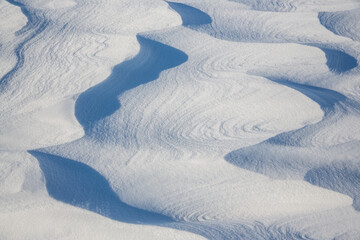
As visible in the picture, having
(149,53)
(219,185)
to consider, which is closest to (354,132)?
(219,185)

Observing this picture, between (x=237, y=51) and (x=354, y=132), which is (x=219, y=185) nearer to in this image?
(x=354, y=132)

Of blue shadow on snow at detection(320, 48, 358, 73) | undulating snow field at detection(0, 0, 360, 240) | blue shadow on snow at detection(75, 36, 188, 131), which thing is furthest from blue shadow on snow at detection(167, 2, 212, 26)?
blue shadow on snow at detection(320, 48, 358, 73)

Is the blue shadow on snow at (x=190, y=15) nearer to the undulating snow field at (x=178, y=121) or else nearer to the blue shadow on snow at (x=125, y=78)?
the undulating snow field at (x=178, y=121)

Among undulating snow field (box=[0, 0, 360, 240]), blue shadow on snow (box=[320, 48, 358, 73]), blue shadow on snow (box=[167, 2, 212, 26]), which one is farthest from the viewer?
blue shadow on snow (box=[167, 2, 212, 26])

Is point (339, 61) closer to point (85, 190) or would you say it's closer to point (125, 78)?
point (125, 78)

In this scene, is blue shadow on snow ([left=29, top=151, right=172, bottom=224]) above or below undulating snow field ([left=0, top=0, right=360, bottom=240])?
below

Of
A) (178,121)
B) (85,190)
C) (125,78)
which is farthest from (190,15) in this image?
(85,190)

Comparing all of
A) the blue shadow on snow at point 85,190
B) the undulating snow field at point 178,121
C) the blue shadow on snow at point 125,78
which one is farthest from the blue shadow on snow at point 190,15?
the blue shadow on snow at point 85,190

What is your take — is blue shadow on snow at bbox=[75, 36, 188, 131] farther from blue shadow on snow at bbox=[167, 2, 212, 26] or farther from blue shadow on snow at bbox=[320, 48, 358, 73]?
blue shadow on snow at bbox=[320, 48, 358, 73]
